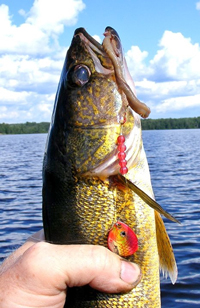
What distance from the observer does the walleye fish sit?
9.30ft

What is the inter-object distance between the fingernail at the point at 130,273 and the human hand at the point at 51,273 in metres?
0.05

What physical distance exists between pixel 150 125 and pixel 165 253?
147 m

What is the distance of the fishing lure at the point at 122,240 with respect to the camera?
281 centimetres

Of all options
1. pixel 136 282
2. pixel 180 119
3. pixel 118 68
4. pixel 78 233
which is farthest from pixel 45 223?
pixel 180 119

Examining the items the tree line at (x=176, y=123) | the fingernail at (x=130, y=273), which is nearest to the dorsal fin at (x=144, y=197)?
the fingernail at (x=130, y=273)

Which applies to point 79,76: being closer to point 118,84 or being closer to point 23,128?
point 118,84

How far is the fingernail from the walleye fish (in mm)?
113

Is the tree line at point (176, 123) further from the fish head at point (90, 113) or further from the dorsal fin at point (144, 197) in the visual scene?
the dorsal fin at point (144, 197)

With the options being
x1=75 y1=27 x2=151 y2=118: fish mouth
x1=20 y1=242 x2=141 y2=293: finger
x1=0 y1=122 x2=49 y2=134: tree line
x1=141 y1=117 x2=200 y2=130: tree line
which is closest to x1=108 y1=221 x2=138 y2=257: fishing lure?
x1=20 y1=242 x2=141 y2=293: finger

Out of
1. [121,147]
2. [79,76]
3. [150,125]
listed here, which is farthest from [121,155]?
[150,125]

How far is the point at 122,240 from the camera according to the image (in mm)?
2826

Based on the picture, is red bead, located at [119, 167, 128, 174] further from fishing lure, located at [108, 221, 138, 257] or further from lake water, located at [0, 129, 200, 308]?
lake water, located at [0, 129, 200, 308]

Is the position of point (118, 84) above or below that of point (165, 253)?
above

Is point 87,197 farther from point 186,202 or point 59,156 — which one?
point 186,202
